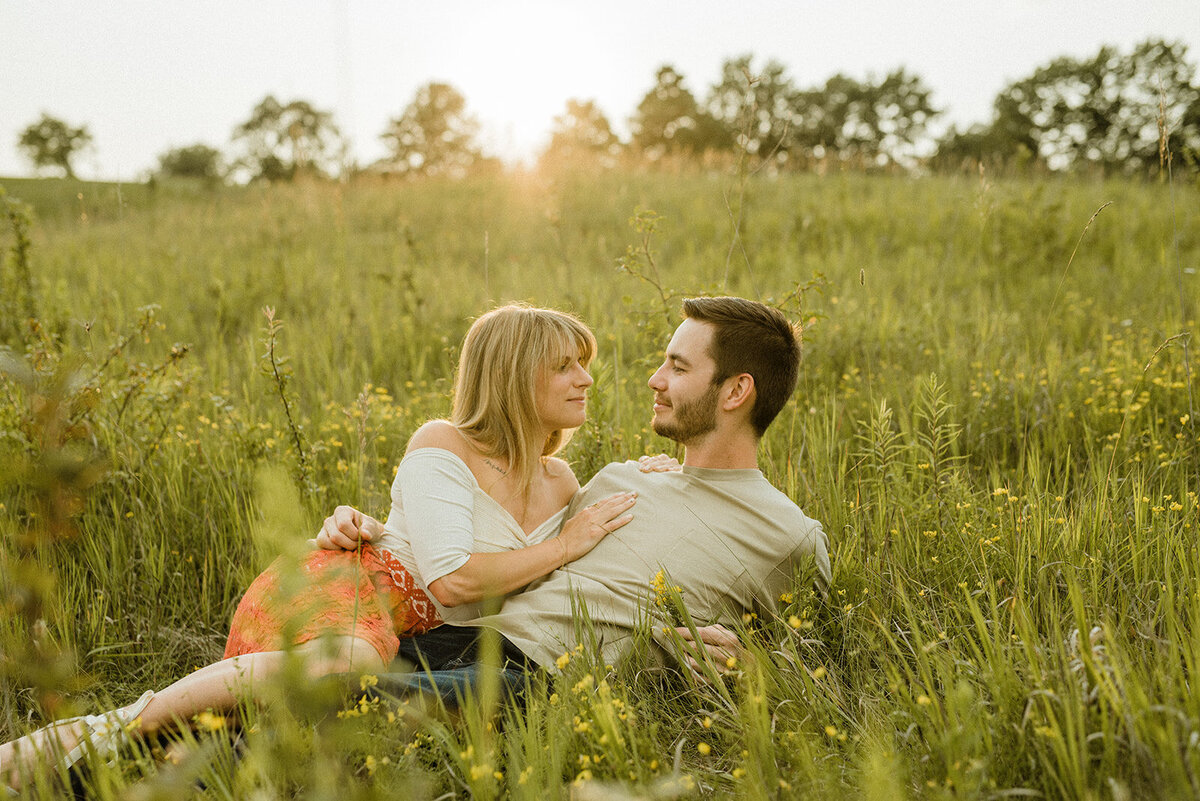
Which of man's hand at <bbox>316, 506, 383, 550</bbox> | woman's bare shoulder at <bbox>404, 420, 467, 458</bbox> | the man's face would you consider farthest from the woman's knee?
the man's face

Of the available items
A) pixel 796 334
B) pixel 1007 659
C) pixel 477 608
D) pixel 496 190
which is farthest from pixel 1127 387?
pixel 496 190

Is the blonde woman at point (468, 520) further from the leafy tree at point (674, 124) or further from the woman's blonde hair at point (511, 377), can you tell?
the leafy tree at point (674, 124)

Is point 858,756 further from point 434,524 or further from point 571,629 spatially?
point 434,524

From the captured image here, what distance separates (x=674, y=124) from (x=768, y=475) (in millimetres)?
46456

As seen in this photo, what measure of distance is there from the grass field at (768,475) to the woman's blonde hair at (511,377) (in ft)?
1.49

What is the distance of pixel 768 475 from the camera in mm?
3555

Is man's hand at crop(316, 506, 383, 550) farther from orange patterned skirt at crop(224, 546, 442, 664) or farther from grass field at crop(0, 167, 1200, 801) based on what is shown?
grass field at crop(0, 167, 1200, 801)

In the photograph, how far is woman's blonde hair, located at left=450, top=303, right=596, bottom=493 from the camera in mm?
2980

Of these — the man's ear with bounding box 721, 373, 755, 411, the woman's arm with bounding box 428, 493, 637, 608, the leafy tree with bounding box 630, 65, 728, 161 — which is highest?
the leafy tree with bounding box 630, 65, 728, 161

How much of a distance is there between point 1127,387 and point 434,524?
12.2 feet

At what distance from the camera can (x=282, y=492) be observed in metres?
0.66

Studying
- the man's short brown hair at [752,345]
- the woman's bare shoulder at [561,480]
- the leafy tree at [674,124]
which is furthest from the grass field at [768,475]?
the leafy tree at [674,124]

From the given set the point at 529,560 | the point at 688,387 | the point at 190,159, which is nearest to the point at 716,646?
the point at 529,560

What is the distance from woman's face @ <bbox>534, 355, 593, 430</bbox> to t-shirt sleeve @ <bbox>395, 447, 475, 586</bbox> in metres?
0.40
